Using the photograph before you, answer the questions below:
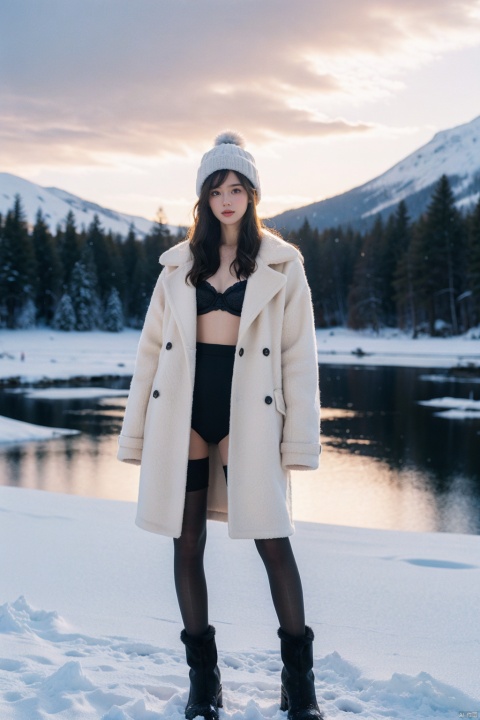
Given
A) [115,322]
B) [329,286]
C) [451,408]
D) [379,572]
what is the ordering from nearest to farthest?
1. [379,572]
2. [451,408]
3. [115,322]
4. [329,286]

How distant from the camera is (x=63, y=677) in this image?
2.31 m

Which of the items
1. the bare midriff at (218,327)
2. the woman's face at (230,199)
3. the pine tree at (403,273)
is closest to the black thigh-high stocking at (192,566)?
the bare midriff at (218,327)

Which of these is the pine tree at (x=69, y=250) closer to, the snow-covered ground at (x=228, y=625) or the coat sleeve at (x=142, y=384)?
the snow-covered ground at (x=228, y=625)

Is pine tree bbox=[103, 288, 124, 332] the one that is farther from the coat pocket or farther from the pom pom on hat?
the coat pocket

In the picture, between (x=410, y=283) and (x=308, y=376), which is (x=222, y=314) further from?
(x=410, y=283)

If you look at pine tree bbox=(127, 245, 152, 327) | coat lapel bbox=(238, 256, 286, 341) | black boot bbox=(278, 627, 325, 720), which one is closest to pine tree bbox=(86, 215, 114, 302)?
pine tree bbox=(127, 245, 152, 327)

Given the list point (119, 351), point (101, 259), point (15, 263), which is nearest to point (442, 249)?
point (119, 351)

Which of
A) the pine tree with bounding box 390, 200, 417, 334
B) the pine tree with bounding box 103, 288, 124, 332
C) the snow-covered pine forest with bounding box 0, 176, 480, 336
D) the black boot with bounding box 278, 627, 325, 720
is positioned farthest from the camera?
the pine tree with bounding box 103, 288, 124, 332

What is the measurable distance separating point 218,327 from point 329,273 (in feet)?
197

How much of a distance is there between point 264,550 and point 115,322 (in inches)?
2166

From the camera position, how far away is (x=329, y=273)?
61438mm

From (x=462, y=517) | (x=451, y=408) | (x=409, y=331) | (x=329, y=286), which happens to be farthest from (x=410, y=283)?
(x=462, y=517)

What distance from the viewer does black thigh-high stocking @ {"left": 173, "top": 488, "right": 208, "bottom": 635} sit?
2342mm

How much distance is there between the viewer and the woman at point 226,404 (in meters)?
2.24
